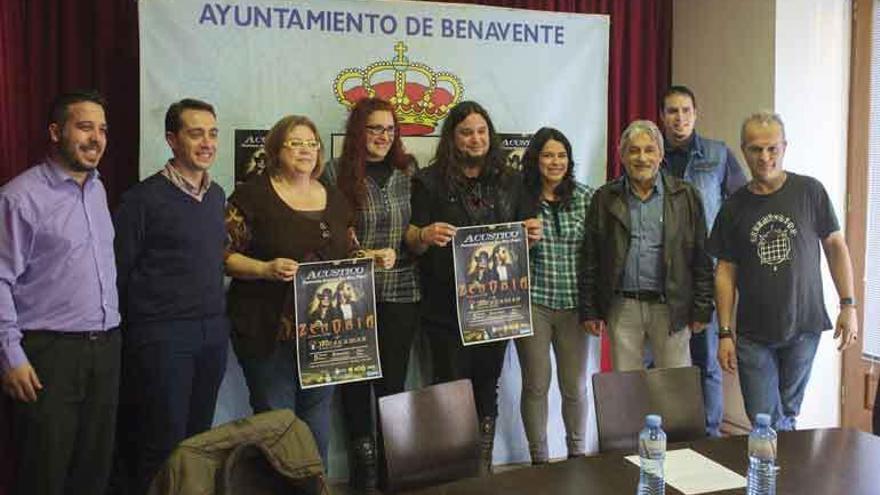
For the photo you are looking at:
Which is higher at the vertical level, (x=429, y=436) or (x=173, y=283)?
(x=173, y=283)

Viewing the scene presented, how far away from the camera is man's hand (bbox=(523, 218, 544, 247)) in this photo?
330 centimetres

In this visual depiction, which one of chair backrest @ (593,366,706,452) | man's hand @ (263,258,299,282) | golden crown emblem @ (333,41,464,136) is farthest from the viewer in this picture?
golden crown emblem @ (333,41,464,136)

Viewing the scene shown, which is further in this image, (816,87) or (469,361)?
(816,87)

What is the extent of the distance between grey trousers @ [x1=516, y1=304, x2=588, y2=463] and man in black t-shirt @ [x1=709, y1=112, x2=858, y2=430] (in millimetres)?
693

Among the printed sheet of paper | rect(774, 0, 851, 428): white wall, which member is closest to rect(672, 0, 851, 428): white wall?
rect(774, 0, 851, 428): white wall

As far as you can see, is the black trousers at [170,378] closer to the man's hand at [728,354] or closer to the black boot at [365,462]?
the black boot at [365,462]

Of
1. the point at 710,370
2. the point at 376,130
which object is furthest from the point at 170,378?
the point at 710,370

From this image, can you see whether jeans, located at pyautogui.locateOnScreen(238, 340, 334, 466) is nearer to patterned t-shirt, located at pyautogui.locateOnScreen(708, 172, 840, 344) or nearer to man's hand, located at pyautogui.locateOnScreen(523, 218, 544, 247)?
man's hand, located at pyautogui.locateOnScreen(523, 218, 544, 247)

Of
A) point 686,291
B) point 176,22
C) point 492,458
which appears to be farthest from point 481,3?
point 492,458

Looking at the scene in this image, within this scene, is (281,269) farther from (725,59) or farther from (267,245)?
(725,59)

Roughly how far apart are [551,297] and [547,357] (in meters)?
0.27

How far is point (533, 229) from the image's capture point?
3.31 m

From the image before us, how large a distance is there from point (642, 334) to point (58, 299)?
7.19ft

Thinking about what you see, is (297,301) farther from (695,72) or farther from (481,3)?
(695,72)
